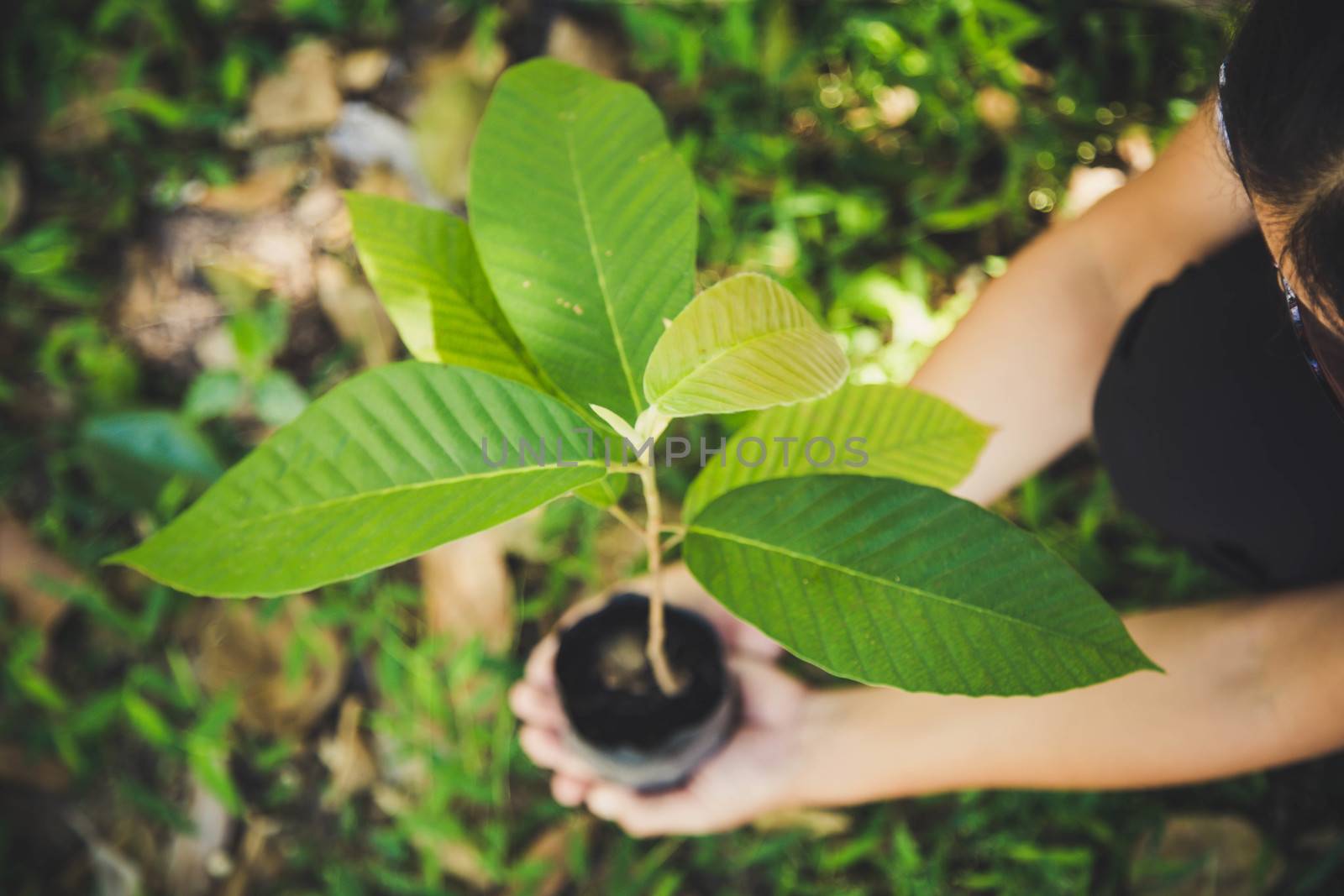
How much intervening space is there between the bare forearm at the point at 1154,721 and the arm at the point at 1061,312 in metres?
0.29

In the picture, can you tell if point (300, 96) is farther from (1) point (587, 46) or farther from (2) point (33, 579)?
(2) point (33, 579)

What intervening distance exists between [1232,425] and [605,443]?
72cm

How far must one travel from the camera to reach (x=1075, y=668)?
0.48 meters

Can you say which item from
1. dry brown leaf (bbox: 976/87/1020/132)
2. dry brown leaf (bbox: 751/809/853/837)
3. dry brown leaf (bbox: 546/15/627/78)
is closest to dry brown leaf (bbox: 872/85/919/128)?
dry brown leaf (bbox: 976/87/1020/132)

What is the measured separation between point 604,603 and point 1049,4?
146cm

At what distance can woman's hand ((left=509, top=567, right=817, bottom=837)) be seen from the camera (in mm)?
1134

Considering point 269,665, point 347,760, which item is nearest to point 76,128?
point 269,665

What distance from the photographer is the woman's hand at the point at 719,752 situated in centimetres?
113

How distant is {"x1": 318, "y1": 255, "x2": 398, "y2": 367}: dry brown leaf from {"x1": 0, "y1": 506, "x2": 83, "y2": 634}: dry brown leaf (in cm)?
63

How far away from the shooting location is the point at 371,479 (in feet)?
1.70

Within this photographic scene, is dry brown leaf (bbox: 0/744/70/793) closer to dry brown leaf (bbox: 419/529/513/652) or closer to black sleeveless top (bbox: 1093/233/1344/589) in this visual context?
dry brown leaf (bbox: 419/529/513/652)

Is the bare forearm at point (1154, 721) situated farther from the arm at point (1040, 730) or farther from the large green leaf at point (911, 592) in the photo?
the large green leaf at point (911, 592)

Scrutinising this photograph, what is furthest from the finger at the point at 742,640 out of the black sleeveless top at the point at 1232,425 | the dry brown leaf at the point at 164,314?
the dry brown leaf at the point at 164,314

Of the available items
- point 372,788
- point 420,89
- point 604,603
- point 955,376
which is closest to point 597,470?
point 604,603
